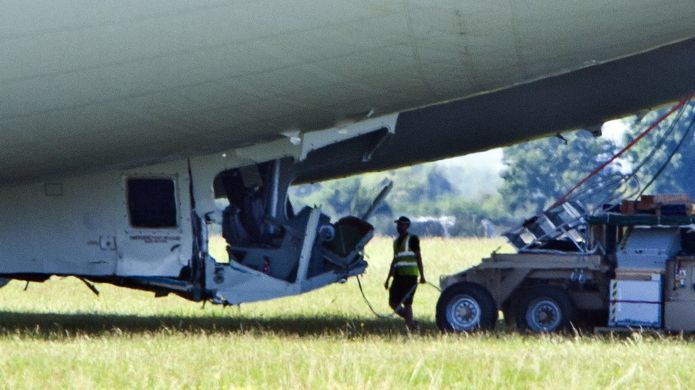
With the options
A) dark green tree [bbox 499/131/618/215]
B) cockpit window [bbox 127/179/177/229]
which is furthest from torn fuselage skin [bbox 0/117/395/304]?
dark green tree [bbox 499/131/618/215]

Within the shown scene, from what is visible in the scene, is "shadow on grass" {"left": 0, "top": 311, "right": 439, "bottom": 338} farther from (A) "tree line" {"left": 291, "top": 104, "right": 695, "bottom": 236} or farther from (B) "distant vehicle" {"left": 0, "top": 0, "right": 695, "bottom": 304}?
(A) "tree line" {"left": 291, "top": 104, "right": 695, "bottom": 236}

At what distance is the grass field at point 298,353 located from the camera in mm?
12406

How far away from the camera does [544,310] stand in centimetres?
1855

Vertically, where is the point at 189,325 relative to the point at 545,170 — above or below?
below

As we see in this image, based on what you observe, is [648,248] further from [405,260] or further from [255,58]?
[255,58]

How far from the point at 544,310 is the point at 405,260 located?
7.85ft

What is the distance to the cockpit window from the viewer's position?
19.0 m

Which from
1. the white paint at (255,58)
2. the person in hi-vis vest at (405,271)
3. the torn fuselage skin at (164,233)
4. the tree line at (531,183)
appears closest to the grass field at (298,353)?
the person in hi-vis vest at (405,271)

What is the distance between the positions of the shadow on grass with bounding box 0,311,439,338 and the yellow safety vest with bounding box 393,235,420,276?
76 centimetres

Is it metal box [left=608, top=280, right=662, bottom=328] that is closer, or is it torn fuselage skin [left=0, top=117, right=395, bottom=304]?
metal box [left=608, top=280, right=662, bottom=328]

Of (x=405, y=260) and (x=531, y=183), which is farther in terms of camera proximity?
(x=531, y=183)

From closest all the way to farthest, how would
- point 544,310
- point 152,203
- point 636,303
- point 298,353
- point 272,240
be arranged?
point 298,353
point 636,303
point 544,310
point 152,203
point 272,240

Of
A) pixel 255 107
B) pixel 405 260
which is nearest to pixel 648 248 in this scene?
pixel 405 260

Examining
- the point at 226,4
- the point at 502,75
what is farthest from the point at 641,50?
the point at 226,4
